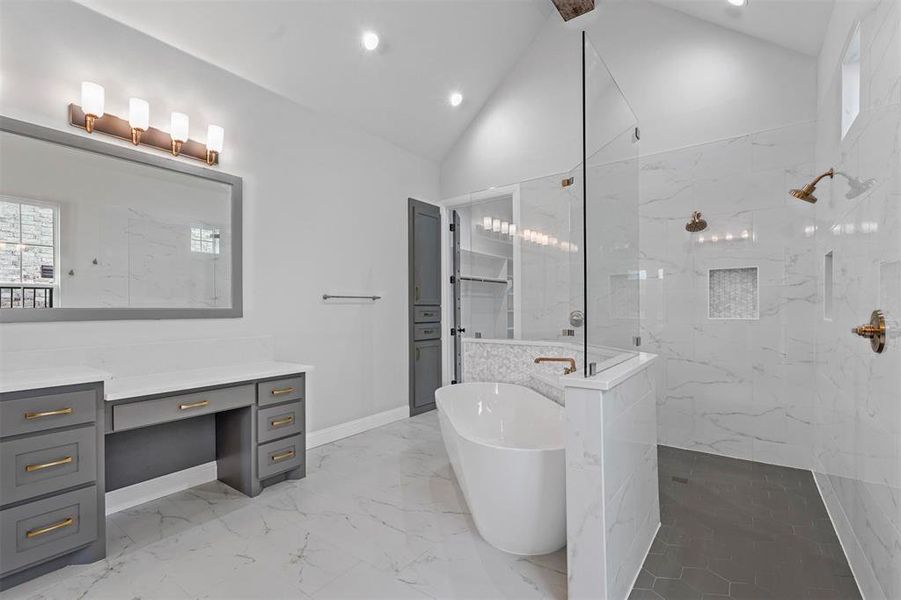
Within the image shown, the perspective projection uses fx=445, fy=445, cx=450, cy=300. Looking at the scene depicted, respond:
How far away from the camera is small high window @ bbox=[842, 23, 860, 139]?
2037 mm

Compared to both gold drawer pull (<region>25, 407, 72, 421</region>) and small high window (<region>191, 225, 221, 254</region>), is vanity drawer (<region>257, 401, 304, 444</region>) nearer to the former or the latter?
gold drawer pull (<region>25, 407, 72, 421</region>)

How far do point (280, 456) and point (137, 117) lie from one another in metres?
2.10

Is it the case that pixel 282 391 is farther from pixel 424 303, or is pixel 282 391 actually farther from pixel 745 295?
pixel 745 295

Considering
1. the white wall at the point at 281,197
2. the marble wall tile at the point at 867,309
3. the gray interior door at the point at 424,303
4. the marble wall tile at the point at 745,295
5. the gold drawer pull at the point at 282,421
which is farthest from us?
the gray interior door at the point at 424,303

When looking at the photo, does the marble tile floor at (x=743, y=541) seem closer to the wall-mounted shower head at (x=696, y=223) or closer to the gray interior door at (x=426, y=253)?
the wall-mounted shower head at (x=696, y=223)

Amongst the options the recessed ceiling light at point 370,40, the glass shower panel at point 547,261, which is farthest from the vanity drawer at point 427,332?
the recessed ceiling light at point 370,40

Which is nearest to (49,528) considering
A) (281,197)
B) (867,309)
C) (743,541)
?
(281,197)

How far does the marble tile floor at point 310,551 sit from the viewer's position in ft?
5.83

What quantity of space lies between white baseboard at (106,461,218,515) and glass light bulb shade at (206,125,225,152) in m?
2.02

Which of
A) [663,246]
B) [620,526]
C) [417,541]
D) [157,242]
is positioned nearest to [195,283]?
[157,242]

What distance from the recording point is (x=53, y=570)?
1.90m

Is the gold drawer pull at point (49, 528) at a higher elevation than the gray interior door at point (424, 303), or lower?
lower

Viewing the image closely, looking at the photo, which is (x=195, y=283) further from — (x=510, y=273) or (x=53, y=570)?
(x=510, y=273)

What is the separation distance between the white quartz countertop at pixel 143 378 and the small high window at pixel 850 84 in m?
3.19
